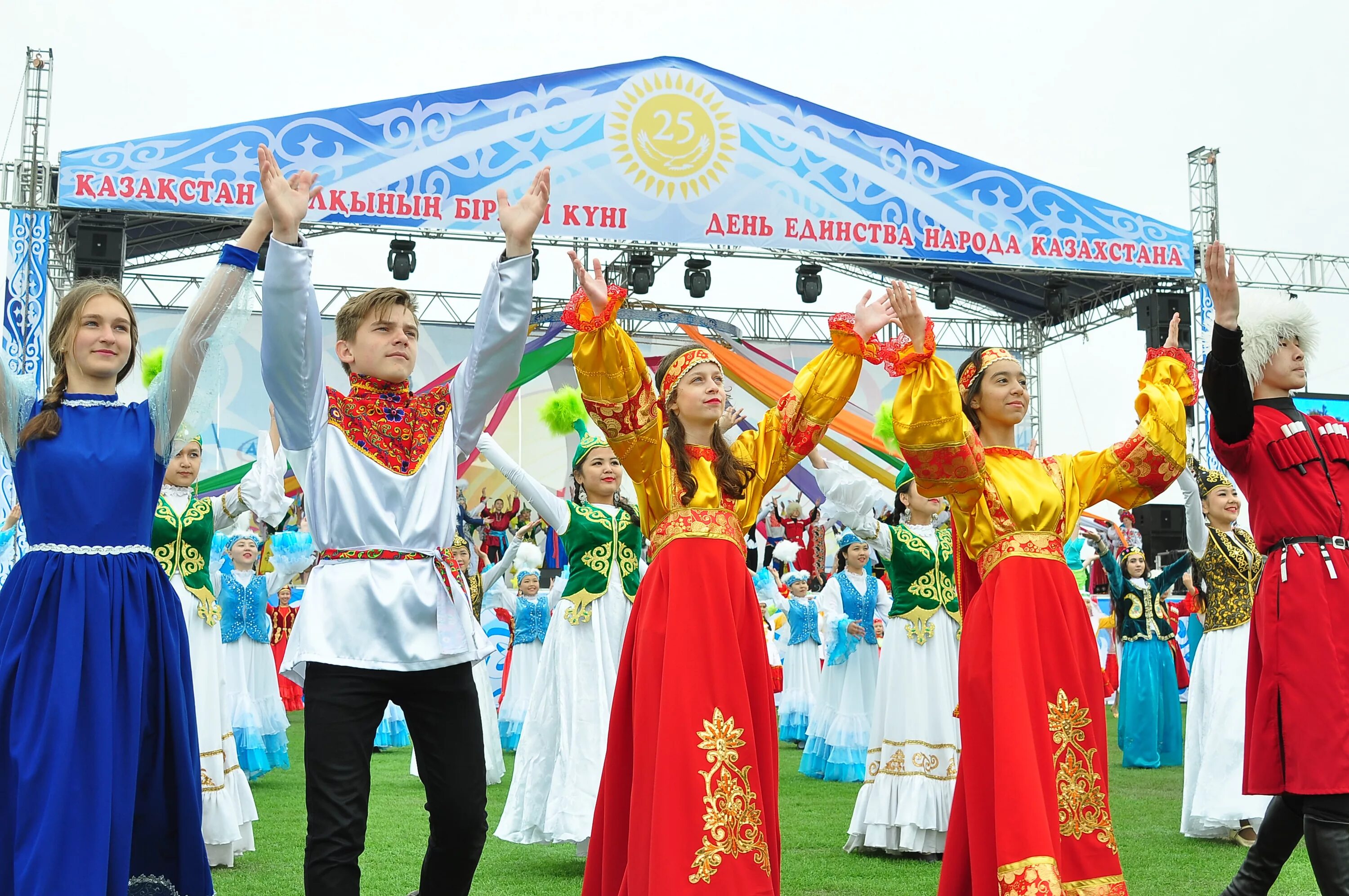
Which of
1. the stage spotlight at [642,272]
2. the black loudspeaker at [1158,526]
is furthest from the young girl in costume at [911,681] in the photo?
the black loudspeaker at [1158,526]

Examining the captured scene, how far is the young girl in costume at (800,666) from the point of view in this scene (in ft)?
40.9

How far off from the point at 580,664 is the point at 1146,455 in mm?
Answer: 3014

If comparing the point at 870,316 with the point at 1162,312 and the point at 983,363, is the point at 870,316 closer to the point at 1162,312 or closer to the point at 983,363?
the point at 983,363

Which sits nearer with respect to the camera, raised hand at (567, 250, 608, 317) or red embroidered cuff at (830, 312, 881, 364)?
raised hand at (567, 250, 608, 317)

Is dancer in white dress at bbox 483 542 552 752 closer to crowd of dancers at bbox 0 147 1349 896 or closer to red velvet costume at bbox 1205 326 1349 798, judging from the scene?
crowd of dancers at bbox 0 147 1349 896

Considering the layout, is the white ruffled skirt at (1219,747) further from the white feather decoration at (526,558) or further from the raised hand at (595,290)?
the white feather decoration at (526,558)

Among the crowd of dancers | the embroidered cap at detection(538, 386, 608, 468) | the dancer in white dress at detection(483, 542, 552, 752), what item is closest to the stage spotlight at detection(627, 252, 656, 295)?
the embroidered cap at detection(538, 386, 608, 468)

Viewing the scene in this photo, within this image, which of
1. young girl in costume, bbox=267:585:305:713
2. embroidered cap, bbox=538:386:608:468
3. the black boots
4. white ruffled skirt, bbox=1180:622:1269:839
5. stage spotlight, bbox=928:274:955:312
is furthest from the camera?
stage spotlight, bbox=928:274:955:312

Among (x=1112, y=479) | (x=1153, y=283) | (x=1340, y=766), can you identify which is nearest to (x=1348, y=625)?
(x=1340, y=766)

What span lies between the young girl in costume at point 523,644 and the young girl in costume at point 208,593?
390 centimetres

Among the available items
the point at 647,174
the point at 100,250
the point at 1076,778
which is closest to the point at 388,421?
the point at 1076,778

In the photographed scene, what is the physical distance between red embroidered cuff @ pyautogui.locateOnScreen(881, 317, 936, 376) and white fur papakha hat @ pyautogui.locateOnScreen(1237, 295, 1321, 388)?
119 centimetres

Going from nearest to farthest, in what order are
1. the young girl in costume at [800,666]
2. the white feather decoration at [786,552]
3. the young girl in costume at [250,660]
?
the young girl in costume at [250,660] < the young girl in costume at [800,666] < the white feather decoration at [786,552]

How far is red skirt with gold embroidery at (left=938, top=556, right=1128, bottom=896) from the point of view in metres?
3.56
